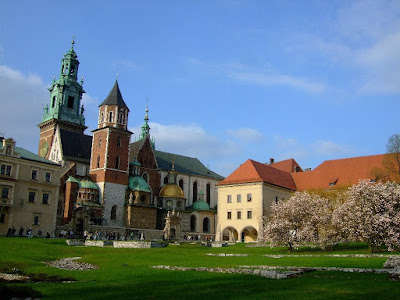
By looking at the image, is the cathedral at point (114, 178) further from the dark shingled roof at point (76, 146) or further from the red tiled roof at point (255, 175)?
the red tiled roof at point (255, 175)

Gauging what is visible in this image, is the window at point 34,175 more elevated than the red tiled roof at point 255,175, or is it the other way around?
the red tiled roof at point 255,175

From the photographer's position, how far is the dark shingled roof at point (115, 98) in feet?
247

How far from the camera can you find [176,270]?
2300 centimetres

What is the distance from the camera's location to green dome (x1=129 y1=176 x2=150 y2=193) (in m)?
74.4

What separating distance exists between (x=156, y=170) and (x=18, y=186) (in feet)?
109

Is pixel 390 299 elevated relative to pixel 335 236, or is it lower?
lower

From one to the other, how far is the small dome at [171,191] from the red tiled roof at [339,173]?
64.5 feet

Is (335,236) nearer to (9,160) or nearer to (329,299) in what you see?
(329,299)

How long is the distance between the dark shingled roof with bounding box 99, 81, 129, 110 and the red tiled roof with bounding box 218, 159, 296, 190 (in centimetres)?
2111

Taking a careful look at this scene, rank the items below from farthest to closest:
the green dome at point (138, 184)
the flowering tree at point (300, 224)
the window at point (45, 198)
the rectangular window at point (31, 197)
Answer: the green dome at point (138, 184), the window at point (45, 198), the rectangular window at point (31, 197), the flowering tree at point (300, 224)

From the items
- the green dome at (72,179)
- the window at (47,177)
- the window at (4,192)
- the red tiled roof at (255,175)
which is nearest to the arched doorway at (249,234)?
the red tiled roof at (255,175)

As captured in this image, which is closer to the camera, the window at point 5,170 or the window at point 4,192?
the window at point 4,192

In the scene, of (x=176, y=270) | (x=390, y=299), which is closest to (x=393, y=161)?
(x=176, y=270)

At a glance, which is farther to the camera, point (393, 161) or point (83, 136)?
point (83, 136)
